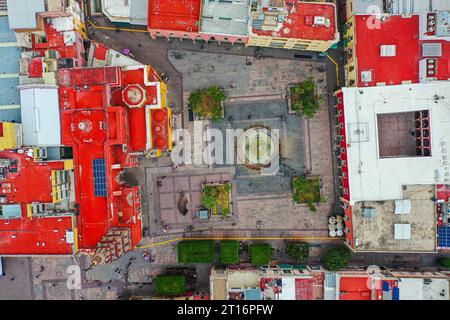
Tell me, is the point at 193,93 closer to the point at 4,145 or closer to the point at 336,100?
the point at 336,100

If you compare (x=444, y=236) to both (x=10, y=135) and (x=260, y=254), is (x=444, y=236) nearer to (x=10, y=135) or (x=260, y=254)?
(x=260, y=254)

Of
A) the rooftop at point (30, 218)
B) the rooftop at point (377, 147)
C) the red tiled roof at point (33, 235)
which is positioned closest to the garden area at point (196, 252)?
the rooftop at point (30, 218)

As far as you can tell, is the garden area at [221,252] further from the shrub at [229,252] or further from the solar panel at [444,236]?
the solar panel at [444,236]

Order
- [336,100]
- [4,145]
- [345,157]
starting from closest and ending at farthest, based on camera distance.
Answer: [4,145]
[345,157]
[336,100]

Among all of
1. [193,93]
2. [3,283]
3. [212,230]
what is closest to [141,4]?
[193,93]

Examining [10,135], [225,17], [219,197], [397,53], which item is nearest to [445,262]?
[397,53]

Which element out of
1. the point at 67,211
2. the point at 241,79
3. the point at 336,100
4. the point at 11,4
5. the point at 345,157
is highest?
the point at 11,4

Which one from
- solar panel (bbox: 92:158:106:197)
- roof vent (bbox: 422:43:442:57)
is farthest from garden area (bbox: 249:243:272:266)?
roof vent (bbox: 422:43:442:57)
